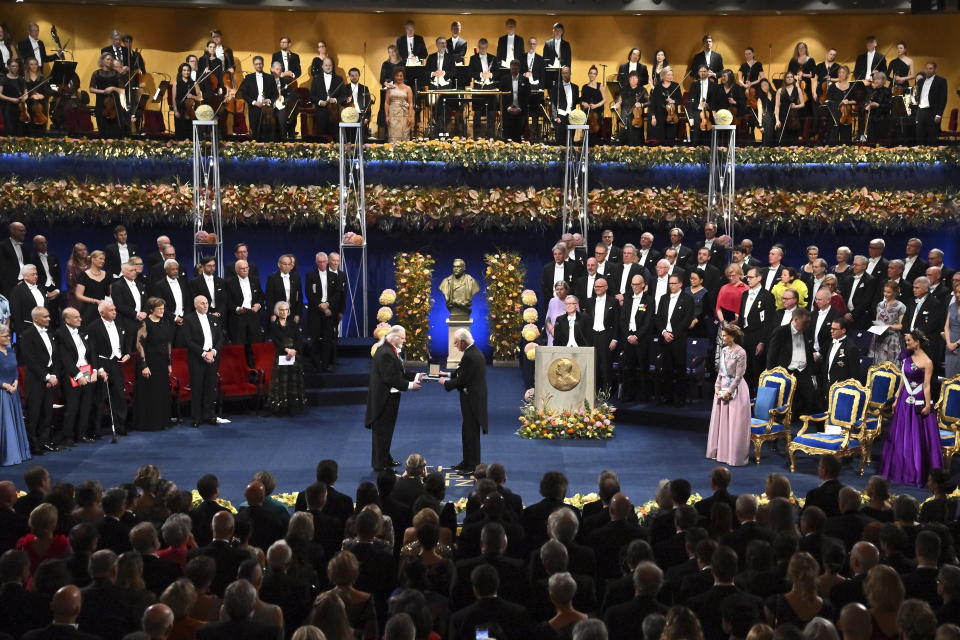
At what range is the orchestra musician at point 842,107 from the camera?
63.5ft

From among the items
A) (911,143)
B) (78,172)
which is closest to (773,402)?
(911,143)

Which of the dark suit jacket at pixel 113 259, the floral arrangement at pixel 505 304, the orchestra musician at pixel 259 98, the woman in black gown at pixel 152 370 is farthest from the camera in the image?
the orchestra musician at pixel 259 98

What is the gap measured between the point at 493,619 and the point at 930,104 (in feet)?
52.9

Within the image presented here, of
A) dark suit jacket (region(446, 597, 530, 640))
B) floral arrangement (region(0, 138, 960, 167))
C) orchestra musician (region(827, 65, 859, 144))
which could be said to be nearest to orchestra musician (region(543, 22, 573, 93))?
floral arrangement (region(0, 138, 960, 167))

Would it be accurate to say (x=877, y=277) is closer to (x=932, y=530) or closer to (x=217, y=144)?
(x=932, y=530)

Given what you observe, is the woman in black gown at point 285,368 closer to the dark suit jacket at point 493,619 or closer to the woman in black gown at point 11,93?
the woman in black gown at point 11,93

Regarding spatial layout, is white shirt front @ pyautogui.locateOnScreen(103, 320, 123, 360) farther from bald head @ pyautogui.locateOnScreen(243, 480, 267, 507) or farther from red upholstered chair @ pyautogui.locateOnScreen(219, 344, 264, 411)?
bald head @ pyautogui.locateOnScreen(243, 480, 267, 507)

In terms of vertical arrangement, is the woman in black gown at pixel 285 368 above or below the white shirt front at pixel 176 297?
below

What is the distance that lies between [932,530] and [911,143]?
46.0 feet

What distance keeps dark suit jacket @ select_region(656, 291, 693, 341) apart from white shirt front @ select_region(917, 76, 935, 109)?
24.5ft

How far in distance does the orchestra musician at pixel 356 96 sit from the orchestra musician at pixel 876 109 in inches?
320

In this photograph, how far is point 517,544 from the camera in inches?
293

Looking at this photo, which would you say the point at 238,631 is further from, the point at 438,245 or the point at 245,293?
the point at 438,245

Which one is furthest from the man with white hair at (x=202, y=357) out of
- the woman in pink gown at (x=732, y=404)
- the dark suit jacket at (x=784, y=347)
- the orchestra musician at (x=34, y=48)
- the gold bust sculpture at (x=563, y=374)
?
the orchestra musician at (x=34, y=48)
